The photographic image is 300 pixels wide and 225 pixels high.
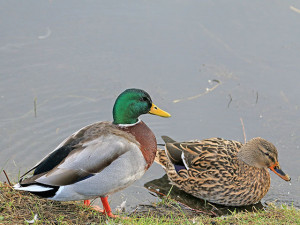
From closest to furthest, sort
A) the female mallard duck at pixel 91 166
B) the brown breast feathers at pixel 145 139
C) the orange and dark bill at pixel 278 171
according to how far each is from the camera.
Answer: the female mallard duck at pixel 91 166 → the brown breast feathers at pixel 145 139 → the orange and dark bill at pixel 278 171

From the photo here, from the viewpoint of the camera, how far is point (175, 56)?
314 inches

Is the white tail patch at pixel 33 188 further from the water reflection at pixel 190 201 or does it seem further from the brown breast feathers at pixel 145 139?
the water reflection at pixel 190 201

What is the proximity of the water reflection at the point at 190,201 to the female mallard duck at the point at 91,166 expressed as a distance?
1107 millimetres

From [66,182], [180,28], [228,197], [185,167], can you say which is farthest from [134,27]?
[66,182]

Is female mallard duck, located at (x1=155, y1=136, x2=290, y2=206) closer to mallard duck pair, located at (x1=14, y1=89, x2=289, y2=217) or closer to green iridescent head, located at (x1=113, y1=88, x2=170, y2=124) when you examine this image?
mallard duck pair, located at (x1=14, y1=89, x2=289, y2=217)

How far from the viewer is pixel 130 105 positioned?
5094 millimetres

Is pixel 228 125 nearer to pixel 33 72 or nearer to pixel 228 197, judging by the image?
pixel 228 197

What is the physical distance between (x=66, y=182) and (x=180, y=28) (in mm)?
4711

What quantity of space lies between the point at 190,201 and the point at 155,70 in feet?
8.05

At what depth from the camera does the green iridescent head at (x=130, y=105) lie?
16.6ft

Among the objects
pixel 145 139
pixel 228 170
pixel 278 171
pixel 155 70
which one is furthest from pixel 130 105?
pixel 155 70

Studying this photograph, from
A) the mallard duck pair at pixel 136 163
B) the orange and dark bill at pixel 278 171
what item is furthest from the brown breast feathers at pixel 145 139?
the orange and dark bill at pixel 278 171

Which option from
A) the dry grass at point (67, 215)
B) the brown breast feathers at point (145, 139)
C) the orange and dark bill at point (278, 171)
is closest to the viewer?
the dry grass at point (67, 215)

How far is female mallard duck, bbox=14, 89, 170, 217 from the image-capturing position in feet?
14.5
